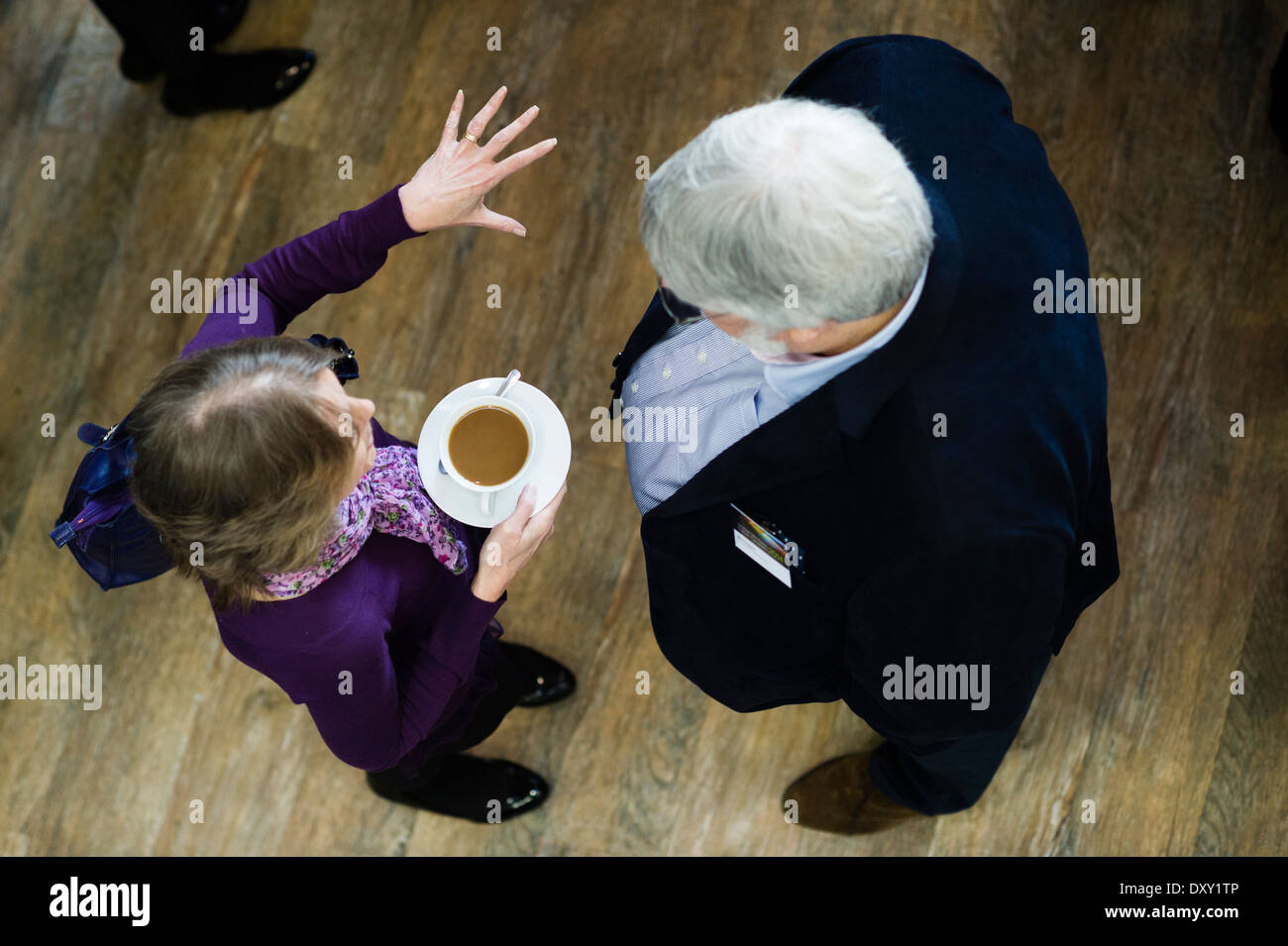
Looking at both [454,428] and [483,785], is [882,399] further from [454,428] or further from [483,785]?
[483,785]

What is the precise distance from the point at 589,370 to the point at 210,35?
123 centimetres

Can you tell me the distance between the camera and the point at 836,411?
1.14m

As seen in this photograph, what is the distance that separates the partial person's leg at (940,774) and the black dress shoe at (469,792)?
29.6 inches

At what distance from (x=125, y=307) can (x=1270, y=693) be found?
2692mm

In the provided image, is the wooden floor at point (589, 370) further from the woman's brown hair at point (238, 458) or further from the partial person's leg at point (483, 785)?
the woman's brown hair at point (238, 458)

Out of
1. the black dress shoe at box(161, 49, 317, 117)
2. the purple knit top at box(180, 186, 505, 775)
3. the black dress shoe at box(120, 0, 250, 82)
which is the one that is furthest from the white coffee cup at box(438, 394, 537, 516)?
the black dress shoe at box(120, 0, 250, 82)

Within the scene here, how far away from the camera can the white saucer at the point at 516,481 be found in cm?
137

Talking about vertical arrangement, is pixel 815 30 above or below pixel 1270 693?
above

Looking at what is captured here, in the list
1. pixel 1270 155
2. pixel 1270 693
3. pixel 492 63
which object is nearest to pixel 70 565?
pixel 492 63

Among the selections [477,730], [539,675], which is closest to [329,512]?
[477,730]

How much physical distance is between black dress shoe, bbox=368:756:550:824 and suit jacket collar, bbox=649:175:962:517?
99cm
